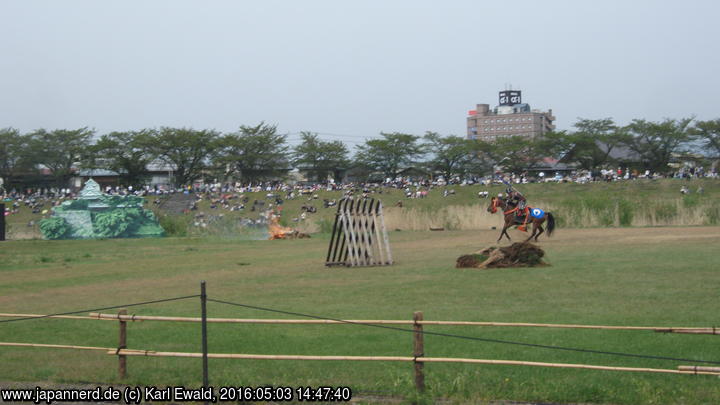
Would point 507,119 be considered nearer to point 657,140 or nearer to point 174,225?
point 657,140

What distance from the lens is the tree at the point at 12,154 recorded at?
239 ft

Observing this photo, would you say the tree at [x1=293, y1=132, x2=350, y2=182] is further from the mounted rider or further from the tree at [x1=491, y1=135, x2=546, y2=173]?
the mounted rider

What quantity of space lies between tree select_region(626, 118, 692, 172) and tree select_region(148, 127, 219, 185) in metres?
38.9

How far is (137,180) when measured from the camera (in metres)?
74.9

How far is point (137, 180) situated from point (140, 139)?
4677 mm

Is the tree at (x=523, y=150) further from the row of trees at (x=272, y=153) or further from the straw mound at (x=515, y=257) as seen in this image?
the straw mound at (x=515, y=257)

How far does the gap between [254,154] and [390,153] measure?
1357 cm

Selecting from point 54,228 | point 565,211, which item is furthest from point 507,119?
point 54,228

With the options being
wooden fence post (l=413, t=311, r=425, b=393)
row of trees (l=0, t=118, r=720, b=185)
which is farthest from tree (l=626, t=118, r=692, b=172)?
wooden fence post (l=413, t=311, r=425, b=393)

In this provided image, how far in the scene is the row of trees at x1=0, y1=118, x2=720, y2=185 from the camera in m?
70.1

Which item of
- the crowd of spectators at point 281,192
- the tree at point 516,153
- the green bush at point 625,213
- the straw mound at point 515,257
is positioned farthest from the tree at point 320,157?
the straw mound at point 515,257

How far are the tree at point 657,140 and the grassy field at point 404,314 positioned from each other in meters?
44.9

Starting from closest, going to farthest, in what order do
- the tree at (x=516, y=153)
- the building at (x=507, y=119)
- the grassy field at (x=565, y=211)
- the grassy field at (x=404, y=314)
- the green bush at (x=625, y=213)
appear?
the grassy field at (x=404, y=314) < the grassy field at (x=565, y=211) < the green bush at (x=625, y=213) < the tree at (x=516, y=153) < the building at (x=507, y=119)

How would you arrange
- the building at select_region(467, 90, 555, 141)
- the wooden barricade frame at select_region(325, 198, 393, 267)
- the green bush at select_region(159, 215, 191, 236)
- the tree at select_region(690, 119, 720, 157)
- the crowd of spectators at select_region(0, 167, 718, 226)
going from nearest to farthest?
1. the wooden barricade frame at select_region(325, 198, 393, 267)
2. the green bush at select_region(159, 215, 191, 236)
3. the crowd of spectators at select_region(0, 167, 718, 226)
4. the tree at select_region(690, 119, 720, 157)
5. the building at select_region(467, 90, 555, 141)
